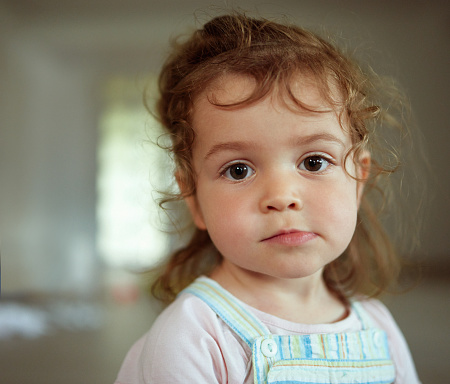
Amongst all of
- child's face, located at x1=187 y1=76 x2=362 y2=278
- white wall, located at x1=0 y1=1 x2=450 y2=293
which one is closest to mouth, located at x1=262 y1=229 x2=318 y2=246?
child's face, located at x1=187 y1=76 x2=362 y2=278

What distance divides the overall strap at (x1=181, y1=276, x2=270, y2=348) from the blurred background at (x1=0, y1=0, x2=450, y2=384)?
1363 mm

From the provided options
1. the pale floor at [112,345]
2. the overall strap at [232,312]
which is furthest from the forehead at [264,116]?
the pale floor at [112,345]

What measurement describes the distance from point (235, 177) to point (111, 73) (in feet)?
7.56

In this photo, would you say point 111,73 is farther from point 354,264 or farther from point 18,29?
point 354,264

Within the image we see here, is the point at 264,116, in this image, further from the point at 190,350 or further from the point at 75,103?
the point at 75,103

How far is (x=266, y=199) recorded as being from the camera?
0.76m

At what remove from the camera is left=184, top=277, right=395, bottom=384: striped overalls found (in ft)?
2.58

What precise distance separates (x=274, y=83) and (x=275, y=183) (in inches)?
5.7

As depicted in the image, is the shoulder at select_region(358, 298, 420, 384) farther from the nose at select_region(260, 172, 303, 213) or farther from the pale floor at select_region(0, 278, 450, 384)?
the pale floor at select_region(0, 278, 450, 384)

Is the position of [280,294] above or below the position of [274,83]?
below

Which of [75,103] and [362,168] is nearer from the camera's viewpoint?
[362,168]

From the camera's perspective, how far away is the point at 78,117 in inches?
115

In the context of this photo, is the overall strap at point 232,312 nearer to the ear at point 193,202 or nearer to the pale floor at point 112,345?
the ear at point 193,202

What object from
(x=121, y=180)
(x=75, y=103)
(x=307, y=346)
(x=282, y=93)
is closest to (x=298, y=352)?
(x=307, y=346)
